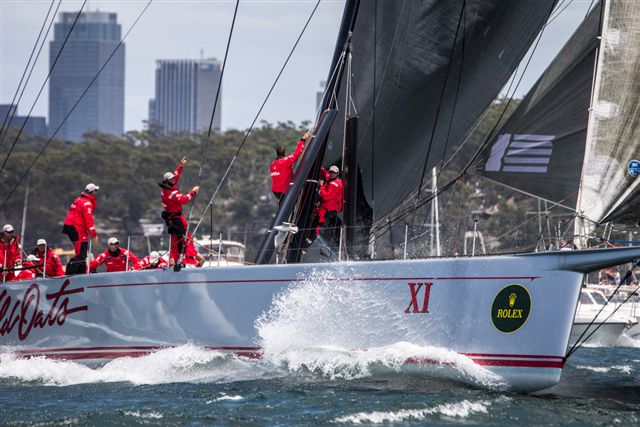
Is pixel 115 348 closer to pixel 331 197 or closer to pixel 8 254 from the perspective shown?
pixel 8 254

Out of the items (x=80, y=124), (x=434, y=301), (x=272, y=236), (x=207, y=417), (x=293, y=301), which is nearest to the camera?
(x=207, y=417)

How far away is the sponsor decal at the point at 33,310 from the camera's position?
12.1m

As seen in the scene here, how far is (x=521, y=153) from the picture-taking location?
34.0 feet

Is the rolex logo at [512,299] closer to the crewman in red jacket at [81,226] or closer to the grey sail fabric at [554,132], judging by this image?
the grey sail fabric at [554,132]

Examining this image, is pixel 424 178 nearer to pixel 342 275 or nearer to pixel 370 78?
pixel 370 78

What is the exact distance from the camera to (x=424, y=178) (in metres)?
11.7

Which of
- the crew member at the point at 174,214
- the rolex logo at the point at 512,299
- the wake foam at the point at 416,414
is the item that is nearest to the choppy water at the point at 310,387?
the wake foam at the point at 416,414

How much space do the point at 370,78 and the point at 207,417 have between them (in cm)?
441

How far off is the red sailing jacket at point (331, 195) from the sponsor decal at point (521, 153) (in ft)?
4.81

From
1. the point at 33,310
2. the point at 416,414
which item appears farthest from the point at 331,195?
the point at 33,310

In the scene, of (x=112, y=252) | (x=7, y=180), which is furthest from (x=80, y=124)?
(x=112, y=252)

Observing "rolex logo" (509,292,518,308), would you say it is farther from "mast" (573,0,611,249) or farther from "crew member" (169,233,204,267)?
"crew member" (169,233,204,267)

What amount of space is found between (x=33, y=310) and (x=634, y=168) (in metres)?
6.42

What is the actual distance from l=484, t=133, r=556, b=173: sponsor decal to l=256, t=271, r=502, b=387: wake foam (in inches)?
66.7
